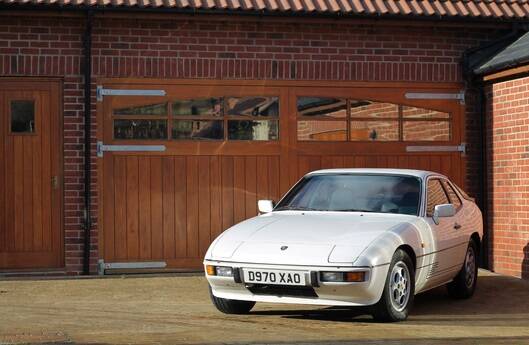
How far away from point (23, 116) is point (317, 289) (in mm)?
5298

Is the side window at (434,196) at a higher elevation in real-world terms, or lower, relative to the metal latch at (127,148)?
lower

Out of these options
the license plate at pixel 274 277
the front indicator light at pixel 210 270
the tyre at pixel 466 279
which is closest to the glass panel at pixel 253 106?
the tyre at pixel 466 279

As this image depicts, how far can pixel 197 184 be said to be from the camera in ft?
40.0

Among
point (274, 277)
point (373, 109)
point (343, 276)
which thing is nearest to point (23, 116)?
point (373, 109)

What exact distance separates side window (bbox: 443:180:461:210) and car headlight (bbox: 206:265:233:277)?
290 centimetres

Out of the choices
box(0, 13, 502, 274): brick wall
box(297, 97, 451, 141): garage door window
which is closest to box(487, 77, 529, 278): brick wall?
box(0, 13, 502, 274): brick wall

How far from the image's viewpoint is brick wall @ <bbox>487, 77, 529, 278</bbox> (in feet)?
38.9

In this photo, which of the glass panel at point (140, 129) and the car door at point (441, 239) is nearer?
the car door at point (441, 239)

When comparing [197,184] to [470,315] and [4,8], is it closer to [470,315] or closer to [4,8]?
[4,8]

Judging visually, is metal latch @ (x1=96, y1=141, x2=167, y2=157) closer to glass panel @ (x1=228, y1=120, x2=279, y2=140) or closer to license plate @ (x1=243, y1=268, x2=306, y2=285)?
glass panel @ (x1=228, y1=120, x2=279, y2=140)

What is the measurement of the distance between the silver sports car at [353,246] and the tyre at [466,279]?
0.01 meters

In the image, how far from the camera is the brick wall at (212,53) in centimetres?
1180

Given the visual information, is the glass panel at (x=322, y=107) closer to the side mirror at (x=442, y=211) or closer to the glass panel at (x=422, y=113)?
the glass panel at (x=422, y=113)

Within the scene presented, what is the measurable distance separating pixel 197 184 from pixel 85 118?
5.13ft
